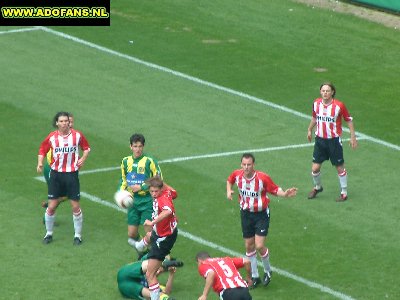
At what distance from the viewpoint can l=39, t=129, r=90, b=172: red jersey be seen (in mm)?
22500

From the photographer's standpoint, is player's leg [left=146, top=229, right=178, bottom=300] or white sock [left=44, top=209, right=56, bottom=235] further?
white sock [left=44, top=209, right=56, bottom=235]

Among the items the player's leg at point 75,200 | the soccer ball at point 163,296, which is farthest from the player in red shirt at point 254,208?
the player's leg at point 75,200

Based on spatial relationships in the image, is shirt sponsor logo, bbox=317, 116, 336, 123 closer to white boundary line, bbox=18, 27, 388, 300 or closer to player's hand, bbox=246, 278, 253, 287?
white boundary line, bbox=18, 27, 388, 300

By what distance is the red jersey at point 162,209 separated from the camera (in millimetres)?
20031

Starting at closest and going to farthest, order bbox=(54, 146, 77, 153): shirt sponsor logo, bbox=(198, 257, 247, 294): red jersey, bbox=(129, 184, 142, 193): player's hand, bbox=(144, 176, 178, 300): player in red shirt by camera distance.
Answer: bbox=(198, 257, 247, 294): red jersey < bbox=(144, 176, 178, 300): player in red shirt < bbox=(129, 184, 142, 193): player's hand < bbox=(54, 146, 77, 153): shirt sponsor logo

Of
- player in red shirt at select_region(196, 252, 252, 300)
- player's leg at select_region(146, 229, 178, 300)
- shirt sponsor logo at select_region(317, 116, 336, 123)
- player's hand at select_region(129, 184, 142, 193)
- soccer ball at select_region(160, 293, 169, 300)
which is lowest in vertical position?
soccer ball at select_region(160, 293, 169, 300)

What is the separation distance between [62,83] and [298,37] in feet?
25.1

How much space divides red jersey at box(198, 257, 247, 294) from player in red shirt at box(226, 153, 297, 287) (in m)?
1.92

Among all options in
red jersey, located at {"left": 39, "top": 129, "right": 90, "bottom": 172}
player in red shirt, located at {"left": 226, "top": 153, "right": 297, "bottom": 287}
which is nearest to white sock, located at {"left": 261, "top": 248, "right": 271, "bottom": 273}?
player in red shirt, located at {"left": 226, "top": 153, "right": 297, "bottom": 287}

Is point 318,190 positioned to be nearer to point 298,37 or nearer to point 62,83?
point 62,83

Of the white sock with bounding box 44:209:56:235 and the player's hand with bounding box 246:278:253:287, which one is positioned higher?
the player's hand with bounding box 246:278:253:287

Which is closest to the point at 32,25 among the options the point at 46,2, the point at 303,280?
the point at 46,2

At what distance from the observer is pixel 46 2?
126 ft

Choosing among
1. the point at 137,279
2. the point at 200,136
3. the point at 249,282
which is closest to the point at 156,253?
the point at 137,279
